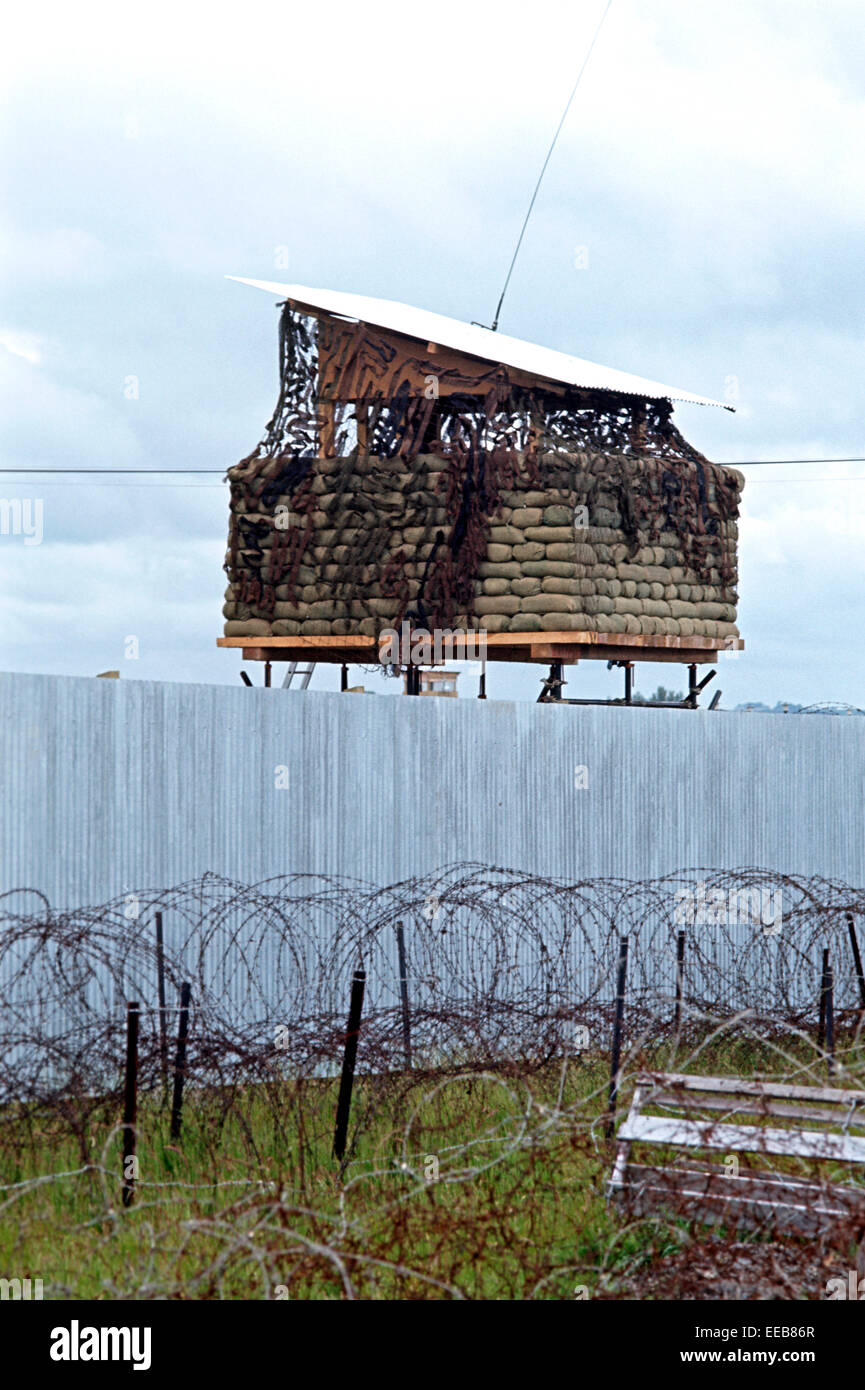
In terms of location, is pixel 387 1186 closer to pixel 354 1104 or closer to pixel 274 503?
pixel 354 1104

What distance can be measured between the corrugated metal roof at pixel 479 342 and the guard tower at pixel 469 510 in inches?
2.6

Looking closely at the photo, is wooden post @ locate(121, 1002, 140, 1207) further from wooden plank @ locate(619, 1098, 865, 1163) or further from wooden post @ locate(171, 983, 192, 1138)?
wooden plank @ locate(619, 1098, 865, 1163)

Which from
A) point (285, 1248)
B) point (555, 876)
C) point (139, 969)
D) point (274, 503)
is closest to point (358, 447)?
point (274, 503)

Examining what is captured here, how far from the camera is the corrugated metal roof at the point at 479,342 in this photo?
70.5ft

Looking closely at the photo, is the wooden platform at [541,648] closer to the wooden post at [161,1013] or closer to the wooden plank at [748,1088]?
the wooden post at [161,1013]

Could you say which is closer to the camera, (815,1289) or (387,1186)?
(815,1289)

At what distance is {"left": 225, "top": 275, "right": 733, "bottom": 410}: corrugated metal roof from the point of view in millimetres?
21484

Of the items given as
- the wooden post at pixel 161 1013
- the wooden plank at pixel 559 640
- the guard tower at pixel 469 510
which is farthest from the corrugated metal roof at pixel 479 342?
the wooden post at pixel 161 1013

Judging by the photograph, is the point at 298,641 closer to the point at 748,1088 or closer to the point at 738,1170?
the point at 748,1088

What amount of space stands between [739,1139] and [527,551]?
12.9m

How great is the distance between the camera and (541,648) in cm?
2072

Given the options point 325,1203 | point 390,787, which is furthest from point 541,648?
point 325,1203

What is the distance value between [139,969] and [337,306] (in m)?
13.0
